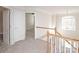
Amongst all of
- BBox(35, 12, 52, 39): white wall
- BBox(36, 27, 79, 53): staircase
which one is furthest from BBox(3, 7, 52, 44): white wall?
BBox(36, 27, 79, 53): staircase

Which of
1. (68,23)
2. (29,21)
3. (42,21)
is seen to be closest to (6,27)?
(29,21)

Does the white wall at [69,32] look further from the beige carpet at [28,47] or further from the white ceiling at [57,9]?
the beige carpet at [28,47]

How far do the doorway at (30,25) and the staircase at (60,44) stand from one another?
17cm

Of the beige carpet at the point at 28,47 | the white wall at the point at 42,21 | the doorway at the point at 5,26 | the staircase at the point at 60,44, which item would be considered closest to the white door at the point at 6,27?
the doorway at the point at 5,26

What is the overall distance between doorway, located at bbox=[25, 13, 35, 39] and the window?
0.41 metres

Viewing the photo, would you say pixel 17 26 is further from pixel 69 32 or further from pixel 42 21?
pixel 69 32

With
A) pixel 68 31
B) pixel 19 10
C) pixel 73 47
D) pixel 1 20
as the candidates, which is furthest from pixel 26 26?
pixel 73 47

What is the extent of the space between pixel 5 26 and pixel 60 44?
2.63 ft

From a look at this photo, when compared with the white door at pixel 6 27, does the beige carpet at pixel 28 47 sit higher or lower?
lower

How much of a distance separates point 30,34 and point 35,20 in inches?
8.1

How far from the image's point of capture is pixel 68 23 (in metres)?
1.69

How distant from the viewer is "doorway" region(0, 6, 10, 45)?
1.66m

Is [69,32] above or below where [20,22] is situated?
below

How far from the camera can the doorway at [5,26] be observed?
1.66 metres
